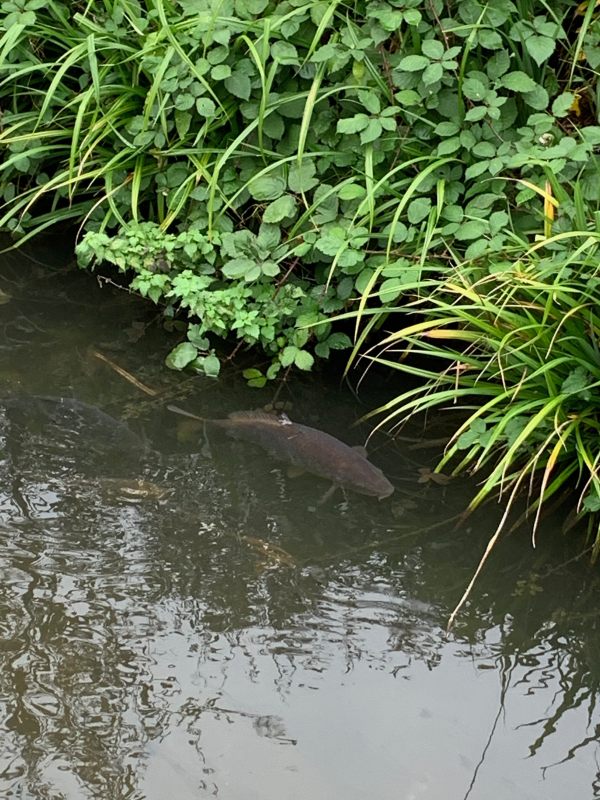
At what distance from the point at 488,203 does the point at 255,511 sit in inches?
50.2

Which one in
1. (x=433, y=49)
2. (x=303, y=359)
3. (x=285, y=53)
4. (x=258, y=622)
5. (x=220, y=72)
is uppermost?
(x=433, y=49)

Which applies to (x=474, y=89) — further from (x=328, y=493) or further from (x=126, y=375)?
(x=126, y=375)

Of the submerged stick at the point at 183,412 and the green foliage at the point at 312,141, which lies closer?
the green foliage at the point at 312,141

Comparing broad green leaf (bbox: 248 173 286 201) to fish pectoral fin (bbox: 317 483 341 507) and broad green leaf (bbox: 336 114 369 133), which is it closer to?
broad green leaf (bbox: 336 114 369 133)

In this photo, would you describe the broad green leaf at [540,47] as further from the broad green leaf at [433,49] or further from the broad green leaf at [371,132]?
the broad green leaf at [371,132]

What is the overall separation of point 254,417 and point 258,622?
961 millimetres

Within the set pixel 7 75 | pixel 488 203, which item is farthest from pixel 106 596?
pixel 7 75

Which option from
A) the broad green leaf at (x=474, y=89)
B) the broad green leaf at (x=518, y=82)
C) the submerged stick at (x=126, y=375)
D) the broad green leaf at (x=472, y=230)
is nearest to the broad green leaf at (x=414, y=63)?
the broad green leaf at (x=474, y=89)

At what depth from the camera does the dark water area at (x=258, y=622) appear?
2.45 m

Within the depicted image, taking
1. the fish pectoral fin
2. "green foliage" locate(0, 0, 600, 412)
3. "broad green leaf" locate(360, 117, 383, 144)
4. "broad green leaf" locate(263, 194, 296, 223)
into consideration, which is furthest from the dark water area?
"broad green leaf" locate(360, 117, 383, 144)

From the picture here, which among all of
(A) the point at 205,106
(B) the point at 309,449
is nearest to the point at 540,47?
(A) the point at 205,106

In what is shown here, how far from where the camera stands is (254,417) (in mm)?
3627

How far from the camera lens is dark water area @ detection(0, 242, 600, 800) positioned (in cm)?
245

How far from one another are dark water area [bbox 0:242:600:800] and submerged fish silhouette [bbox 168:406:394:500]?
49 mm
